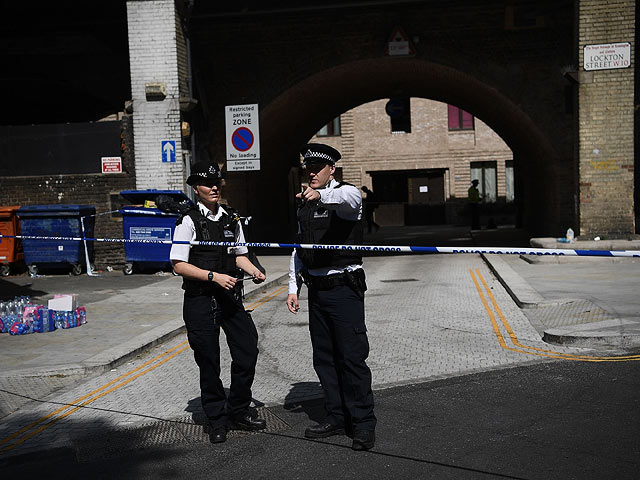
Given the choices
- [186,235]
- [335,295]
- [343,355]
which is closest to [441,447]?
[343,355]

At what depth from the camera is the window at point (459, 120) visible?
140ft

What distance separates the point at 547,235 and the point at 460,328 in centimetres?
1383

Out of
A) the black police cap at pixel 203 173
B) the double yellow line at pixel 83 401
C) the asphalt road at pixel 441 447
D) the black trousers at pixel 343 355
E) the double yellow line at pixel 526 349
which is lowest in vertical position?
the double yellow line at pixel 83 401

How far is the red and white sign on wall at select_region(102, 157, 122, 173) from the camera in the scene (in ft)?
56.2

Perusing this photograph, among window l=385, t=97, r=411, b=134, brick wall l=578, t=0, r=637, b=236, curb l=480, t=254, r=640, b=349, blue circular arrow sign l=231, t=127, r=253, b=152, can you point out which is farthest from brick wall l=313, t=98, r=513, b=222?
curb l=480, t=254, r=640, b=349

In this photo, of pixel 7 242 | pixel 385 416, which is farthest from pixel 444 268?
pixel 385 416

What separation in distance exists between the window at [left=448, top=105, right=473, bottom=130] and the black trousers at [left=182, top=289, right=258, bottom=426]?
39.1 metres

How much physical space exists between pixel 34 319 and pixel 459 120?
119 feet

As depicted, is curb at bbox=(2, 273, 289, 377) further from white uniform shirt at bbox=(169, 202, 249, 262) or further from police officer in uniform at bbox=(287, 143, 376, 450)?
police officer in uniform at bbox=(287, 143, 376, 450)

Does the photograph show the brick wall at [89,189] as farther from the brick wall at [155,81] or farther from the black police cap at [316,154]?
the black police cap at [316,154]

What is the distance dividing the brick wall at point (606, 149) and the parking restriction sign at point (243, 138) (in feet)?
24.2

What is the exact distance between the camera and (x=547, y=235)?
2166 centimetres

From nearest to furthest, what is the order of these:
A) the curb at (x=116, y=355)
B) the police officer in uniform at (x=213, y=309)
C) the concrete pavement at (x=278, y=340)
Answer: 1. the police officer in uniform at (x=213, y=309)
2. the concrete pavement at (x=278, y=340)
3. the curb at (x=116, y=355)

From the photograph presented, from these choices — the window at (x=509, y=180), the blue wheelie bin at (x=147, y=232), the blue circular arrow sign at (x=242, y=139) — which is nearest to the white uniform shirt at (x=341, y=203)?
the blue wheelie bin at (x=147, y=232)
